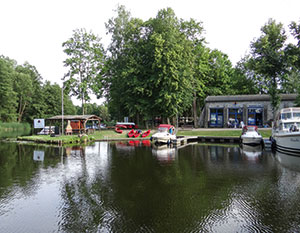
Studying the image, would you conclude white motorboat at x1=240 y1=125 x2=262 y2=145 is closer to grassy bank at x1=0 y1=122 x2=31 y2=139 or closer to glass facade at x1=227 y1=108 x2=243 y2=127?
glass facade at x1=227 y1=108 x2=243 y2=127

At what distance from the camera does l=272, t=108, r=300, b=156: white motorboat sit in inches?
780

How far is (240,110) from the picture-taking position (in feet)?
132

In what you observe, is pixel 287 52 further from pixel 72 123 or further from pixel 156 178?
pixel 72 123

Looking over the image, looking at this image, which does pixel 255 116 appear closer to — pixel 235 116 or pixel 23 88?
pixel 235 116

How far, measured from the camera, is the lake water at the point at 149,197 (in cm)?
709

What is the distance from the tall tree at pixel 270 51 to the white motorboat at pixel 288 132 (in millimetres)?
10070

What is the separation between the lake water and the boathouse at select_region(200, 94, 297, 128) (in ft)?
81.5

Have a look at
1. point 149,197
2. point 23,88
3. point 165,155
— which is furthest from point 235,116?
point 23,88

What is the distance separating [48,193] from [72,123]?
27462mm

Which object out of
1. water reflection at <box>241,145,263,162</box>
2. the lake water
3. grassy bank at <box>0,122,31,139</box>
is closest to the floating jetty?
water reflection at <box>241,145,263,162</box>

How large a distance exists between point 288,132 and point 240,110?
19.8 m

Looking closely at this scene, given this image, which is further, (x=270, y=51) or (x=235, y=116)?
(x=235, y=116)

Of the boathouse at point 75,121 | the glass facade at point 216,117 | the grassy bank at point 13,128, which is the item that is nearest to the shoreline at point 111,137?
the boathouse at point 75,121

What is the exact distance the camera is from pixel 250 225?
6.97 meters
